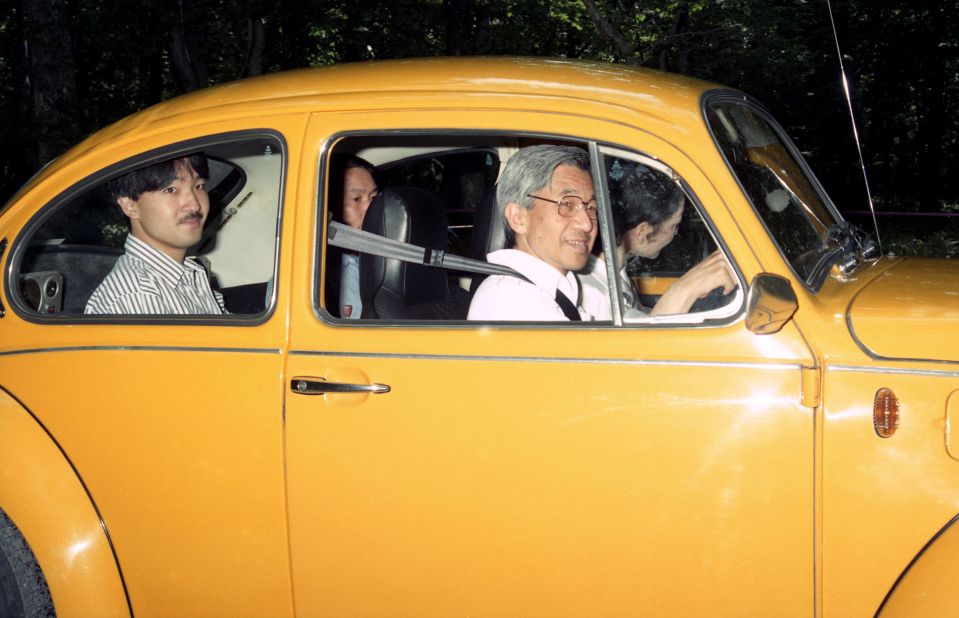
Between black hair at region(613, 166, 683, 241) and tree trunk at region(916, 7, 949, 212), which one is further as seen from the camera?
tree trunk at region(916, 7, 949, 212)

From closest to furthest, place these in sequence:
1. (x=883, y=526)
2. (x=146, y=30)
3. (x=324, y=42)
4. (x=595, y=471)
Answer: (x=883, y=526) < (x=595, y=471) < (x=146, y=30) < (x=324, y=42)

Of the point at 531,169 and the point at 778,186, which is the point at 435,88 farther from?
the point at 778,186

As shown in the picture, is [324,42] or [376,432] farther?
[324,42]

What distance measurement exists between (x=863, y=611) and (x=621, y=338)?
2.97ft

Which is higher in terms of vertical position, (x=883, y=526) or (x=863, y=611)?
(x=883, y=526)

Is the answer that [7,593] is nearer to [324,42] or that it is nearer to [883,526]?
[883,526]

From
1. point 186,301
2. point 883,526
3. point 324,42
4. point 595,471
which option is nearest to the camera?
point 883,526

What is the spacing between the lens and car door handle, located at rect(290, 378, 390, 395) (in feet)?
9.62

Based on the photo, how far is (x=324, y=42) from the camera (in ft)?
66.3

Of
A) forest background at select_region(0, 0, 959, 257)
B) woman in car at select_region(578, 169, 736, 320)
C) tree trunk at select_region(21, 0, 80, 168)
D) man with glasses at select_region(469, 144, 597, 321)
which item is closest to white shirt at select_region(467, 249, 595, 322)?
man with glasses at select_region(469, 144, 597, 321)

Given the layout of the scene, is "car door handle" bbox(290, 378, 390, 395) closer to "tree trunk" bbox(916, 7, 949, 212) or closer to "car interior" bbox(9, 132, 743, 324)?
"car interior" bbox(9, 132, 743, 324)

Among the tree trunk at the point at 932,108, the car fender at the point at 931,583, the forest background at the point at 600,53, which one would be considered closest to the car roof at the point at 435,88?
the car fender at the point at 931,583

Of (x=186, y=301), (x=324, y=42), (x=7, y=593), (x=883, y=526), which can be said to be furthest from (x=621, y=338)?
(x=324, y=42)

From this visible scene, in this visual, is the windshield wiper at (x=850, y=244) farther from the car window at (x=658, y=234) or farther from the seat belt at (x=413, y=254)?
the seat belt at (x=413, y=254)
